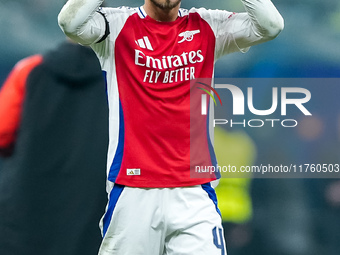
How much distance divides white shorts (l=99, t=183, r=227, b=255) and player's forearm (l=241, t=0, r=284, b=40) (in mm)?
614

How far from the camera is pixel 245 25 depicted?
2.26 meters

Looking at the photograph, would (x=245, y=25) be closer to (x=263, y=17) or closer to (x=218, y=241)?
(x=263, y=17)

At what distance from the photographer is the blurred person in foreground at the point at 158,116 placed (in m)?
2.15

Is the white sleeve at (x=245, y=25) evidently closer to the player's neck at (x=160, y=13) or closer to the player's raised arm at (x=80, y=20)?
the player's neck at (x=160, y=13)

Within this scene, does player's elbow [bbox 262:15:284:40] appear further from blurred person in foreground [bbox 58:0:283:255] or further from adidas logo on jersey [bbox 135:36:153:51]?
adidas logo on jersey [bbox 135:36:153:51]

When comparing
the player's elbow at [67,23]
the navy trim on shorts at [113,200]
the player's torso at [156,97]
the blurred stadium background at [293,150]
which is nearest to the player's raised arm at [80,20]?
the player's elbow at [67,23]

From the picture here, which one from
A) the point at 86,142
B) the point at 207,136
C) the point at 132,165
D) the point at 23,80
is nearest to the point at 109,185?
the point at 132,165

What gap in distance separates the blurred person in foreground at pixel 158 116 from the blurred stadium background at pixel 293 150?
0.62m

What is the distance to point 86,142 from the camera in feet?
9.20

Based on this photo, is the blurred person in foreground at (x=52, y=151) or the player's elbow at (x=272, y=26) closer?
the player's elbow at (x=272, y=26)

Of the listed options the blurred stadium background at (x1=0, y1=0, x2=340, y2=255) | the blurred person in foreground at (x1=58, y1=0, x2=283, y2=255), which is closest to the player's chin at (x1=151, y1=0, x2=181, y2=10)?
the blurred person in foreground at (x1=58, y1=0, x2=283, y2=255)

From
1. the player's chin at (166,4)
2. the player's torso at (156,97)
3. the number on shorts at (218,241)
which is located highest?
the player's chin at (166,4)

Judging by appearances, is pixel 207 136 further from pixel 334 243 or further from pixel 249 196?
pixel 334 243

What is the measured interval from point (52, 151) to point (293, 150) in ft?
3.77
